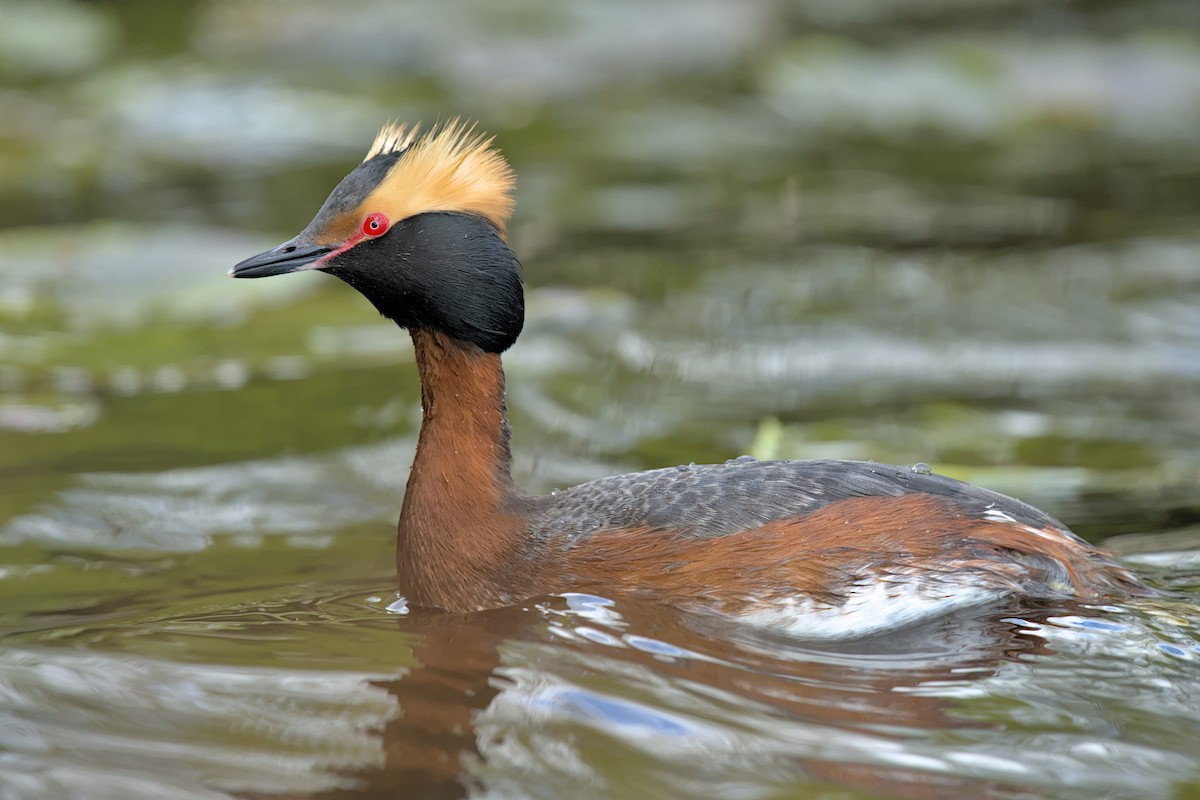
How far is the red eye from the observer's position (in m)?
6.53

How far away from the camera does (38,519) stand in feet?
25.5

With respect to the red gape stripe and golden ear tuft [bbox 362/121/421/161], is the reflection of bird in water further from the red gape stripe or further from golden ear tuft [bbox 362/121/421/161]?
golden ear tuft [bbox 362/121/421/161]

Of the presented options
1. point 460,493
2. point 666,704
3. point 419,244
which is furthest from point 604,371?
point 666,704

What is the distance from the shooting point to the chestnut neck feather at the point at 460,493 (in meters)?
6.46

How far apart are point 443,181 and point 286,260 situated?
74 cm

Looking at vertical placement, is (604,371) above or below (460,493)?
above

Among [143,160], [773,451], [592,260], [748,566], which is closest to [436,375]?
[748,566]

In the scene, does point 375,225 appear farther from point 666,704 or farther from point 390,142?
point 666,704

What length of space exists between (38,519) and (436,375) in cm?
243

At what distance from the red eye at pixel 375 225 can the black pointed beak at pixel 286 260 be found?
16 cm

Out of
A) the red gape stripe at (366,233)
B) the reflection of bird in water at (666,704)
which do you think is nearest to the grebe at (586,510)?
the red gape stripe at (366,233)

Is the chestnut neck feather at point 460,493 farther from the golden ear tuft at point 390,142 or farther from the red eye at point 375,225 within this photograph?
the golden ear tuft at point 390,142

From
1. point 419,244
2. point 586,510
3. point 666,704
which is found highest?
point 419,244

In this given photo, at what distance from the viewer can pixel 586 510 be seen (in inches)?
257
